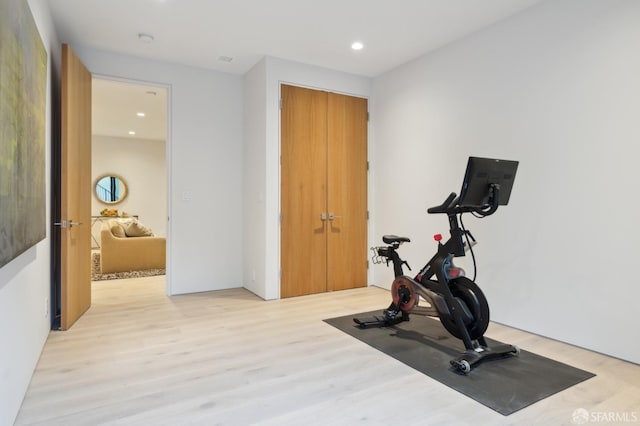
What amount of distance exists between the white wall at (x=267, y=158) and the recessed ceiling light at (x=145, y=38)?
1156 mm

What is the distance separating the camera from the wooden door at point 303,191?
14.5 ft

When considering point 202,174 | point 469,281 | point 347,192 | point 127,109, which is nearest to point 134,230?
point 127,109

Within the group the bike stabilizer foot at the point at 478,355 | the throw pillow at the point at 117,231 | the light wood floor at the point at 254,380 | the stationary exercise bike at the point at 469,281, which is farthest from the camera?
the throw pillow at the point at 117,231

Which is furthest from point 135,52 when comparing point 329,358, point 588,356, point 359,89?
point 588,356

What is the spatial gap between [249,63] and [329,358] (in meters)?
3.42

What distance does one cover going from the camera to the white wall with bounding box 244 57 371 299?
4.29m

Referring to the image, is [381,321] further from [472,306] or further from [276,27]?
[276,27]

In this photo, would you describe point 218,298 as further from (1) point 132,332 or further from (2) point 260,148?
(2) point 260,148

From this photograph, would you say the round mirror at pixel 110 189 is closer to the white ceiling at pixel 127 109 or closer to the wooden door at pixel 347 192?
the white ceiling at pixel 127 109

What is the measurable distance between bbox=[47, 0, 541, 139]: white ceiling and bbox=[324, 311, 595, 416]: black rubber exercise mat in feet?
8.89

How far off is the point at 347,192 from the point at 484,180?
239cm

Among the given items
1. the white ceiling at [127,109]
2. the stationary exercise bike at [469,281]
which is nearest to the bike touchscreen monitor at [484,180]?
the stationary exercise bike at [469,281]

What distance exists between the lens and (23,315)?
216cm

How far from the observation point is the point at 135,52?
13.7 feet
